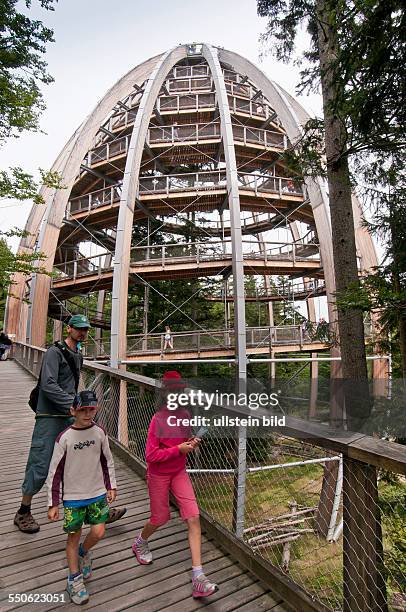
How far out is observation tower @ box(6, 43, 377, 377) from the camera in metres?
12.5

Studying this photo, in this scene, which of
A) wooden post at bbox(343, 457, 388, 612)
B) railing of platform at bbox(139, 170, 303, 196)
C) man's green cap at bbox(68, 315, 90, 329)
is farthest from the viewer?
railing of platform at bbox(139, 170, 303, 196)

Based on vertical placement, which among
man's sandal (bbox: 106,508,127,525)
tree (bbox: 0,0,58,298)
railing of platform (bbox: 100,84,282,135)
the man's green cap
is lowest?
man's sandal (bbox: 106,508,127,525)

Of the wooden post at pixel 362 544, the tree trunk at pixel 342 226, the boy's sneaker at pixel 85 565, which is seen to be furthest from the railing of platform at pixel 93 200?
the wooden post at pixel 362 544

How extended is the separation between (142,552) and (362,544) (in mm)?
1454

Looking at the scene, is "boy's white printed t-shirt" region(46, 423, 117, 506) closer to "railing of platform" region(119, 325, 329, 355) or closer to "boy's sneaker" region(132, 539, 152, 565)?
"boy's sneaker" region(132, 539, 152, 565)

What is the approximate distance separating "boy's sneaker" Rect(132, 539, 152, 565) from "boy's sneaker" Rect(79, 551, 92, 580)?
32 cm

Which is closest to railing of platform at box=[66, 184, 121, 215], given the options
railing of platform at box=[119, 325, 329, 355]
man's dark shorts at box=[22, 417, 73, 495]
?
railing of platform at box=[119, 325, 329, 355]

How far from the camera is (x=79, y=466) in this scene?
80.4 inches

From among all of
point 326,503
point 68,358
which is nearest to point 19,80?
point 68,358

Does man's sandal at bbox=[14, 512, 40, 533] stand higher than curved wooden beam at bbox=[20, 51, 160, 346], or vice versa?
curved wooden beam at bbox=[20, 51, 160, 346]

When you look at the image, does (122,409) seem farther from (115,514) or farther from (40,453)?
(40,453)

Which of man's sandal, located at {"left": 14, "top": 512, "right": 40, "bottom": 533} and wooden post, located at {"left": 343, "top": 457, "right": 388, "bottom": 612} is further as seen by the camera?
man's sandal, located at {"left": 14, "top": 512, "right": 40, "bottom": 533}

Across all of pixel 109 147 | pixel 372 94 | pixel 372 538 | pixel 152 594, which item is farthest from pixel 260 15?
pixel 109 147

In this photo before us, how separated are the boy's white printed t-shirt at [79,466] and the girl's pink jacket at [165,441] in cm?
29
